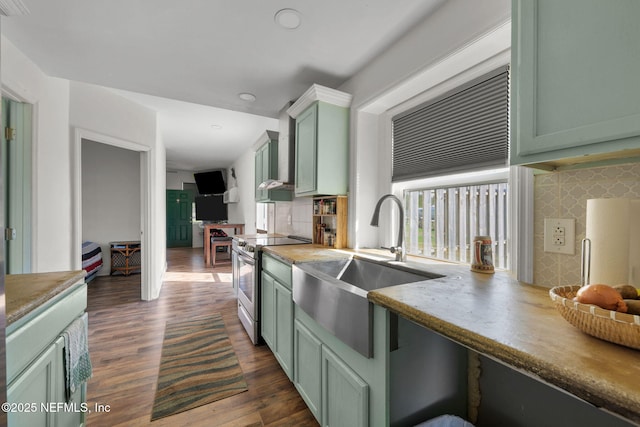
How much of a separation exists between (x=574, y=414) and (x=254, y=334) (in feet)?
6.67

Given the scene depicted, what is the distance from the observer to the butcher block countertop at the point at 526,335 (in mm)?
492

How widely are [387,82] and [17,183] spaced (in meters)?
2.95

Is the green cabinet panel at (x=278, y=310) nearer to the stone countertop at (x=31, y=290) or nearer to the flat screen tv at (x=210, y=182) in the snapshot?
the stone countertop at (x=31, y=290)

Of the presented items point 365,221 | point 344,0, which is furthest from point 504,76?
point 365,221

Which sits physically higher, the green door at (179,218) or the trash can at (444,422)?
the green door at (179,218)

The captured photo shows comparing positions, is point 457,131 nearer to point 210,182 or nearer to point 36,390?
point 36,390

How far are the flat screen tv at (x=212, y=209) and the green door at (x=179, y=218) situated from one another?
116 centimetres

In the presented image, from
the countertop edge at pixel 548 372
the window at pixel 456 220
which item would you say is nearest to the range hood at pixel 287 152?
the window at pixel 456 220

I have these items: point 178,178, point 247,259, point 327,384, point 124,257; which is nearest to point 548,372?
point 327,384

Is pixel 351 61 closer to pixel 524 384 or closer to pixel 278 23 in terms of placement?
pixel 278 23

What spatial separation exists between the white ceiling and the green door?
20.3 feet

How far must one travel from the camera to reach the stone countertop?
864 mm

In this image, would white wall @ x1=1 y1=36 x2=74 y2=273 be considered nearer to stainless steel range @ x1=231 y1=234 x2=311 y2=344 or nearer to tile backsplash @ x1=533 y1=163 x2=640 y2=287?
stainless steel range @ x1=231 y1=234 x2=311 y2=344

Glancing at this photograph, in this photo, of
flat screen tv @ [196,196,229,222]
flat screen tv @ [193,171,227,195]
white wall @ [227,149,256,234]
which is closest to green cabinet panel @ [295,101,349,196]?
white wall @ [227,149,256,234]
